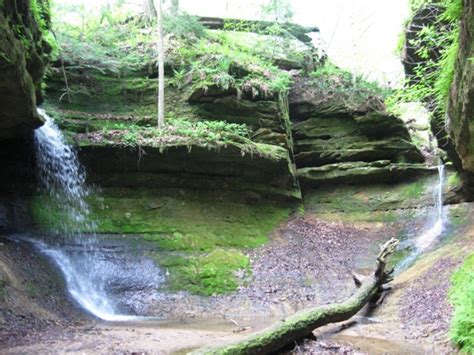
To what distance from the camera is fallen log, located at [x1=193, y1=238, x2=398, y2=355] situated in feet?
20.0

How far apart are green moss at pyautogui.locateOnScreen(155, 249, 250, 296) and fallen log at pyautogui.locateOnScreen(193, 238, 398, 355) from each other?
148 inches

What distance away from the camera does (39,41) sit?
→ 11.2m

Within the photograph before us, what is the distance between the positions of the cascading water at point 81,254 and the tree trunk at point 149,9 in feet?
35.4

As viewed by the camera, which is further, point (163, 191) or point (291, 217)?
point (291, 217)

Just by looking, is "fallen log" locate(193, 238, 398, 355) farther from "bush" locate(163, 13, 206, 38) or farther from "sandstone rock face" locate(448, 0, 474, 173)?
"bush" locate(163, 13, 206, 38)

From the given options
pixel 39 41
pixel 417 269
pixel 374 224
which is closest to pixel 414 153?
pixel 374 224

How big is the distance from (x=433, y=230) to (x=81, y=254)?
11.6 m

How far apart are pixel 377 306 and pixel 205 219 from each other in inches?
253

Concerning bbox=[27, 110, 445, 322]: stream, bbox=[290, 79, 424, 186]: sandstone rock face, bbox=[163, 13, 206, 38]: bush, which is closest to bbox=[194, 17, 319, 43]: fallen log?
bbox=[163, 13, 206, 38]: bush

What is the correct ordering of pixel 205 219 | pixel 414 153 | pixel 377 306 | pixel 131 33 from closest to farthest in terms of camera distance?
pixel 377 306 → pixel 205 219 → pixel 414 153 → pixel 131 33

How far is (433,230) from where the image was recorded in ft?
46.6

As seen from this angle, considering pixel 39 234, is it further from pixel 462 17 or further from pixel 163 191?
pixel 462 17

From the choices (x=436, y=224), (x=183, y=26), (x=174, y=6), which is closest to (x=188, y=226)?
(x=436, y=224)

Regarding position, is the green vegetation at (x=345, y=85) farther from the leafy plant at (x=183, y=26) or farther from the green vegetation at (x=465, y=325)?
the green vegetation at (x=465, y=325)
